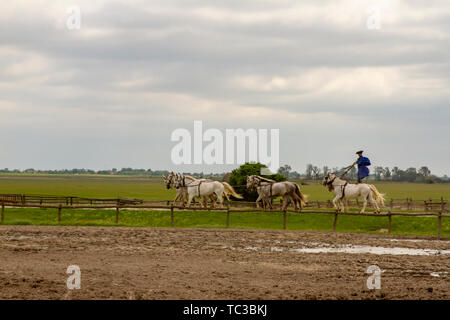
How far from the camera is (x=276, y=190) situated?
2953cm

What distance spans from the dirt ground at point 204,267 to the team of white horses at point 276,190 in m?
8.03

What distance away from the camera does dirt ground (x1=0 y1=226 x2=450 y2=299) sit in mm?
10792

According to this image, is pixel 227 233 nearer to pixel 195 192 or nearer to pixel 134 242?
pixel 134 242

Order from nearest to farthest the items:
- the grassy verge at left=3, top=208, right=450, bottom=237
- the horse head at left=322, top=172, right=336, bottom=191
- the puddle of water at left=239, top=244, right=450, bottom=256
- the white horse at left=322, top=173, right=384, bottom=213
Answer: the puddle of water at left=239, top=244, right=450, bottom=256, the grassy verge at left=3, top=208, right=450, bottom=237, the white horse at left=322, top=173, right=384, bottom=213, the horse head at left=322, top=172, right=336, bottom=191

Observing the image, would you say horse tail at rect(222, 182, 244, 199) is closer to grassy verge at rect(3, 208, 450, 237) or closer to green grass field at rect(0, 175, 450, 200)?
grassy verge at rect(3, 208, 450, 237)

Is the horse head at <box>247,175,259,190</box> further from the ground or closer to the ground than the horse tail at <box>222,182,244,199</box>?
further from the ground

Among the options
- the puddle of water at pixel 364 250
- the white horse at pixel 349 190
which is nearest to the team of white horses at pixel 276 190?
the white horse at pixel 349 190

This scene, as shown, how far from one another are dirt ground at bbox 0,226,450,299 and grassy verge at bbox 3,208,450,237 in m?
6.57

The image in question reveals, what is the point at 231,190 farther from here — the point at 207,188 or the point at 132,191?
the point at 132,191

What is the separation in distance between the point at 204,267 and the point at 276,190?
53.3ft

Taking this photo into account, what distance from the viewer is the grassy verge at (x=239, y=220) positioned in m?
27.3

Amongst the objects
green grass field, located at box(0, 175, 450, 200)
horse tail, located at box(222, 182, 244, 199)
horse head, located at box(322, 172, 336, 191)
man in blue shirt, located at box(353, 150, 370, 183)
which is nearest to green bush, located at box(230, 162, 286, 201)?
horse tail, located at box(222, 182, 244, 199)
